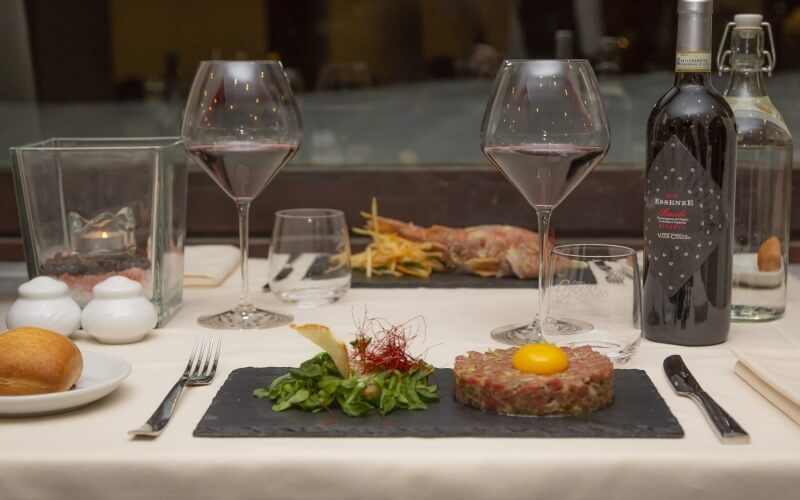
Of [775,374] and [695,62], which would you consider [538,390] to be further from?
[695,62]

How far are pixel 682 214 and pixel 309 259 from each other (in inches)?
20.9

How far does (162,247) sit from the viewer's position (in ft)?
4.38

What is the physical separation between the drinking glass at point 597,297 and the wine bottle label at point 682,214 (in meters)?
0.13

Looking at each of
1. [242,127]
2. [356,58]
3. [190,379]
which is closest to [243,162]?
[242,127]

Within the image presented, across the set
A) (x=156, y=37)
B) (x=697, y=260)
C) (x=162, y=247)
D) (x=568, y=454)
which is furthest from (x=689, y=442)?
(x=156, y=37)

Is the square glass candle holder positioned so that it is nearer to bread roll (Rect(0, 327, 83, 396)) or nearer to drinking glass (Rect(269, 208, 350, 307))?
drinking glass (Rect(269, 208, 350, 307))

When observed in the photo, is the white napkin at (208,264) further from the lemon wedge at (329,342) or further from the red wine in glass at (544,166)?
the lemon wedge at (329,342)

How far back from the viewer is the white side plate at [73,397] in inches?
35.3

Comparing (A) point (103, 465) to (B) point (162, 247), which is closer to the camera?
(A) point (103, 465)

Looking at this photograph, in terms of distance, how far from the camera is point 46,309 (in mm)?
1192

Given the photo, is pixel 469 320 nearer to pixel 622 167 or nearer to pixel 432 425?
pixel 432 425

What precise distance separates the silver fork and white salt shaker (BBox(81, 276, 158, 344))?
7 cm

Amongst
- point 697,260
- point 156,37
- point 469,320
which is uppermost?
point 156,37

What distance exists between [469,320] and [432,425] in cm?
46
